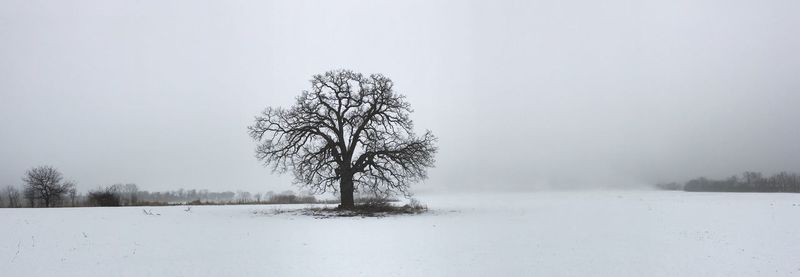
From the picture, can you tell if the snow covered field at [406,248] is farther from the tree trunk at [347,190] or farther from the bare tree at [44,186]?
the bare tree at [44,186]

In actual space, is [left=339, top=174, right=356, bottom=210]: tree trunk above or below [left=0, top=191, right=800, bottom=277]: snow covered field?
above

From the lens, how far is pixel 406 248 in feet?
46.3

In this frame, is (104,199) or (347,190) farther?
(104,199)

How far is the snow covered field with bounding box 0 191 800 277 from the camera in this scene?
430 inches

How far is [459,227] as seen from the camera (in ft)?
65.3

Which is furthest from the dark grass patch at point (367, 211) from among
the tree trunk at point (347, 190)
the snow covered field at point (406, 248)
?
the snow covered field at point (406, 248)

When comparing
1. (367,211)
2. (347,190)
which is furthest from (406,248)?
(347,190)

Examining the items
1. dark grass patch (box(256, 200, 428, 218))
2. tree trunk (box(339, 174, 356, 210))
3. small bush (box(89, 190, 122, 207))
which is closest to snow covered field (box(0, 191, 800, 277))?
dark grass patch (box(256, 200, 428, 218))

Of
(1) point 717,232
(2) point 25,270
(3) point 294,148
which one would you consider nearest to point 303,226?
(2) point 25,270

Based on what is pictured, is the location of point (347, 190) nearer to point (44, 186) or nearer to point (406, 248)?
point (406, 248)

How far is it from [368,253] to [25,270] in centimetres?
868

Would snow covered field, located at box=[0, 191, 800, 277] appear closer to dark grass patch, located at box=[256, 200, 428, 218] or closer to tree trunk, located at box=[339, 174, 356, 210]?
dark grass patch, located at box=[256, 200, 428, 218]

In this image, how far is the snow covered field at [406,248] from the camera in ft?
35.8

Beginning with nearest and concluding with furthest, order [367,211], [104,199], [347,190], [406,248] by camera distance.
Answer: [406,248]
[367,211]
[347,190]
[104,199]
